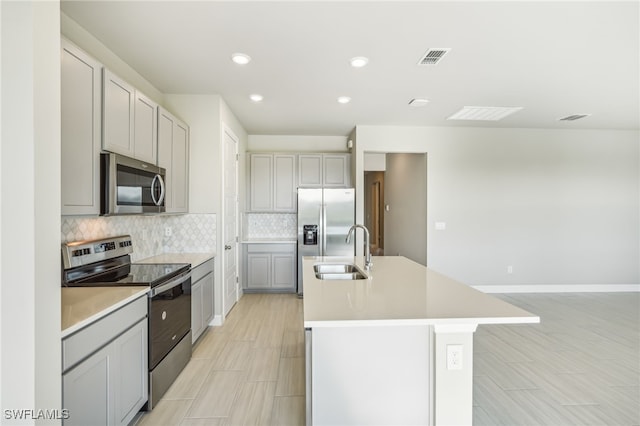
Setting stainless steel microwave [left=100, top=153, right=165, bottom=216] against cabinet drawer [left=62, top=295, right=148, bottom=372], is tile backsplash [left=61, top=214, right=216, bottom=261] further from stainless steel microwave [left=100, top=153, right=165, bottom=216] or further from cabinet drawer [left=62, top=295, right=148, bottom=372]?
cabinet drawer [left=62, top=295, right=148, bottom=372]

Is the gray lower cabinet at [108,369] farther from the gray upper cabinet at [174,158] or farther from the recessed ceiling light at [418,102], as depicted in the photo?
the recessed ceiling light at [418,102]

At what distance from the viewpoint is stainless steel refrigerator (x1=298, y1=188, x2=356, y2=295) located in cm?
471

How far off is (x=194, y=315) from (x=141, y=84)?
7.63 ft

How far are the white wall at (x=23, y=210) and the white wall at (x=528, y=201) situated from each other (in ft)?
13.3

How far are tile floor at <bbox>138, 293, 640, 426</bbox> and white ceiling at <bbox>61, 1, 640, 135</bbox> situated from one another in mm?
Result: 2614

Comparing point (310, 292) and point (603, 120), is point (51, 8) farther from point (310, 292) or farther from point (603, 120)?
point (603, 120)

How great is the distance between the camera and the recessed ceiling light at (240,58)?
259 cm

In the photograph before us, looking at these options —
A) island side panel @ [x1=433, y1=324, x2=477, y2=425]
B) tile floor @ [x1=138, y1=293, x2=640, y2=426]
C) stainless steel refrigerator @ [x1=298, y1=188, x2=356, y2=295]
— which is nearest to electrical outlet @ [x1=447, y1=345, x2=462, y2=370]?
island side panel @ [x1=433, y1=324, x2=477, y2=425]

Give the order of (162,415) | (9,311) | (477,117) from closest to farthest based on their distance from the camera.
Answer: (9,311) < (162,415) < (477,117)

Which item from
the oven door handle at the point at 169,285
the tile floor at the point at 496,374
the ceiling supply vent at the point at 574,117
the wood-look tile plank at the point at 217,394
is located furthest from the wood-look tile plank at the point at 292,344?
the ceiling supply vent at the point at 574,117

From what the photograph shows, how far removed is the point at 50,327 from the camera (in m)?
1.17

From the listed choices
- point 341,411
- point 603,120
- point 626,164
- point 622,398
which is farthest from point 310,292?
point 626,164

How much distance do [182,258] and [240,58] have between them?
1.98 metres

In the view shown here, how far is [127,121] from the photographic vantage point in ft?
7.32
